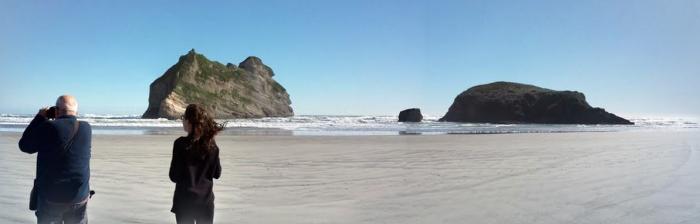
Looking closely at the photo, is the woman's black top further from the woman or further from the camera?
the camera

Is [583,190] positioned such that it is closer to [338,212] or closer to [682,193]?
[682,193]

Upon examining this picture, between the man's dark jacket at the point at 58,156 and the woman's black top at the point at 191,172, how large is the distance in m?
0.87

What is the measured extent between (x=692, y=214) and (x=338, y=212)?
16.6ft

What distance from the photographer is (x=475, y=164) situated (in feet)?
42.9

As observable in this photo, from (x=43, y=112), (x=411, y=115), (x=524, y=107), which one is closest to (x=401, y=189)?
(x=43, y=112)

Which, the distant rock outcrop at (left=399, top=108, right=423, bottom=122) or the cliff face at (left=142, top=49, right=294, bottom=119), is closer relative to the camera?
the distant rock outcrop at (left=399, top=108, right=423, bottom=122)

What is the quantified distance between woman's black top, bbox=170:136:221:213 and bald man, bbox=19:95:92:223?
880mm

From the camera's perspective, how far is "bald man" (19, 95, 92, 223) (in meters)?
4.31

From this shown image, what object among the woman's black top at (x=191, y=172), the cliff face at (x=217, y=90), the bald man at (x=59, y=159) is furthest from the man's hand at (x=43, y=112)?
the cliff face at (x=217, y=90)

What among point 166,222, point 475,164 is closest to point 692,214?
point 475,164

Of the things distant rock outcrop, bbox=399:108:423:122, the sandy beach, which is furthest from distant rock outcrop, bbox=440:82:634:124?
the sandy beach

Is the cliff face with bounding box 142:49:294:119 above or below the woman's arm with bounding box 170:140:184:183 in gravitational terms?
above

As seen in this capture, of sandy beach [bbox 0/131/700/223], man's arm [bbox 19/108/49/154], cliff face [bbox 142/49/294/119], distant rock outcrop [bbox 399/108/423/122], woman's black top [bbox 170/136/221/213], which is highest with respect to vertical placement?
cliff face [bbox 142/49/294/119]

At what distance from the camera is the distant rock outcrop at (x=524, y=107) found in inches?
3652
